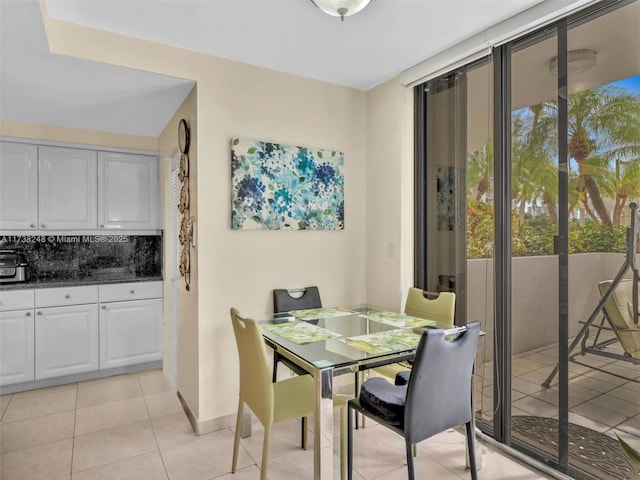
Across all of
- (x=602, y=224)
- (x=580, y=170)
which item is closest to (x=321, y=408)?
(x=602, y=224)

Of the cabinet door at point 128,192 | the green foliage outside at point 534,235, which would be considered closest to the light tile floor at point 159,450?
the green foliage outside at point 534,235

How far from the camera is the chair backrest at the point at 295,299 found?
2.77m

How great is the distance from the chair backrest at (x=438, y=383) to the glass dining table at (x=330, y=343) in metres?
0.23

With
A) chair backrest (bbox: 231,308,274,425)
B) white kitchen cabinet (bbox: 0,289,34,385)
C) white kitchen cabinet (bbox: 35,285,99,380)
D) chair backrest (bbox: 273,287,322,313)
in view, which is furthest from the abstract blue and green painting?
white kitchen cabinet (bbox: 0,289,34,385)

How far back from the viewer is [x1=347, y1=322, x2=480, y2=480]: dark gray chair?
1.54 m

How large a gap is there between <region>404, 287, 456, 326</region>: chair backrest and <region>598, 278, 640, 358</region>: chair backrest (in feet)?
2.60

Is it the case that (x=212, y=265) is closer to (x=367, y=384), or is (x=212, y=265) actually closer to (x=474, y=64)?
(x=367, y=384)

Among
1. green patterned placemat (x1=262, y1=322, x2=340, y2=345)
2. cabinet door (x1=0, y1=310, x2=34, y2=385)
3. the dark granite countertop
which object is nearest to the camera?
green patterned placemat (x1=262, y1=322, x2=340, y2=345)

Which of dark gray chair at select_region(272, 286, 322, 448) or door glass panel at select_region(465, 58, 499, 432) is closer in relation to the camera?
door glass panel at select_region(465, 58, 499, 432)

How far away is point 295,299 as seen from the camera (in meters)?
2.84

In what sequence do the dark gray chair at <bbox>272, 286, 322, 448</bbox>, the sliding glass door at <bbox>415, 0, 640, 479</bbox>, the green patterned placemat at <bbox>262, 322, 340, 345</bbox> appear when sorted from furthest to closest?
the dark gray chair at <bbox>272, 286, 322, 448</bbox> < the green patterned placemat at <bbox>262, 322, 340, 345</bbox> < the sliding glass door at <bbox>415, 0, 640, 479</bbox>

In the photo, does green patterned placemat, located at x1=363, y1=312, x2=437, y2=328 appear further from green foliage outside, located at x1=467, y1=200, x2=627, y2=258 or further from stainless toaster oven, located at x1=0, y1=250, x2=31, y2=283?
stainless toaster oven, located at x1=0, y1=250, x2=31, y2=283

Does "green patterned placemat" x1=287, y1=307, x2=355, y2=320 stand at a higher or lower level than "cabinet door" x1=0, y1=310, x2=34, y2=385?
higher

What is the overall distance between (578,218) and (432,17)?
1341 mm
